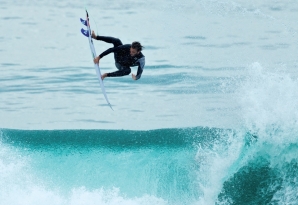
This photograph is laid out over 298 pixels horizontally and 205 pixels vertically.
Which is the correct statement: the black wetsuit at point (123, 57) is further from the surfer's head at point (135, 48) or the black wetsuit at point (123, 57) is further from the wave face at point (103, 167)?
the wave face at point (103, 167)

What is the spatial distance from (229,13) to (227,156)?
6.95 m

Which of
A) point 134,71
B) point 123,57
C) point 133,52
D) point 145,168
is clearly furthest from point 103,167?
point 133,52

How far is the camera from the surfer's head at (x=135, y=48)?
9.20 meters

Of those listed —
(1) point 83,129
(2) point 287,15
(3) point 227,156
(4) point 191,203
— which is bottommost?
(1) point 83,129

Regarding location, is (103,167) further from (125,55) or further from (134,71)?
(125,55)

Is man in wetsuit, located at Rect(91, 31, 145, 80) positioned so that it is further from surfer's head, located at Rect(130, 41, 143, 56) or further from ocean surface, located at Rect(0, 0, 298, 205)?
ocean surface, located at Rect(0, 0, 298, 205)

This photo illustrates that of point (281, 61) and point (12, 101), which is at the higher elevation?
point (281, 61)

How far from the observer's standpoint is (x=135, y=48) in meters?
9.23

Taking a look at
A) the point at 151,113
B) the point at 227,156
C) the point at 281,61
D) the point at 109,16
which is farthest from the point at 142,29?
the point at 227,156

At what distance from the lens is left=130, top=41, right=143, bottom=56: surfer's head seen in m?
9.20

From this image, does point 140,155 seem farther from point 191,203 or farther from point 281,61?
point 281,61

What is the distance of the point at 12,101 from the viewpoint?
1738 cm

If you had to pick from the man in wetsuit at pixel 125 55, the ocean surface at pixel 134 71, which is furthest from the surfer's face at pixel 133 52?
the ocean surface at pixel 134 71

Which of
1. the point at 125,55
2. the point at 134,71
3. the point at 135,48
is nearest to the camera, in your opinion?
the point at 135,48
